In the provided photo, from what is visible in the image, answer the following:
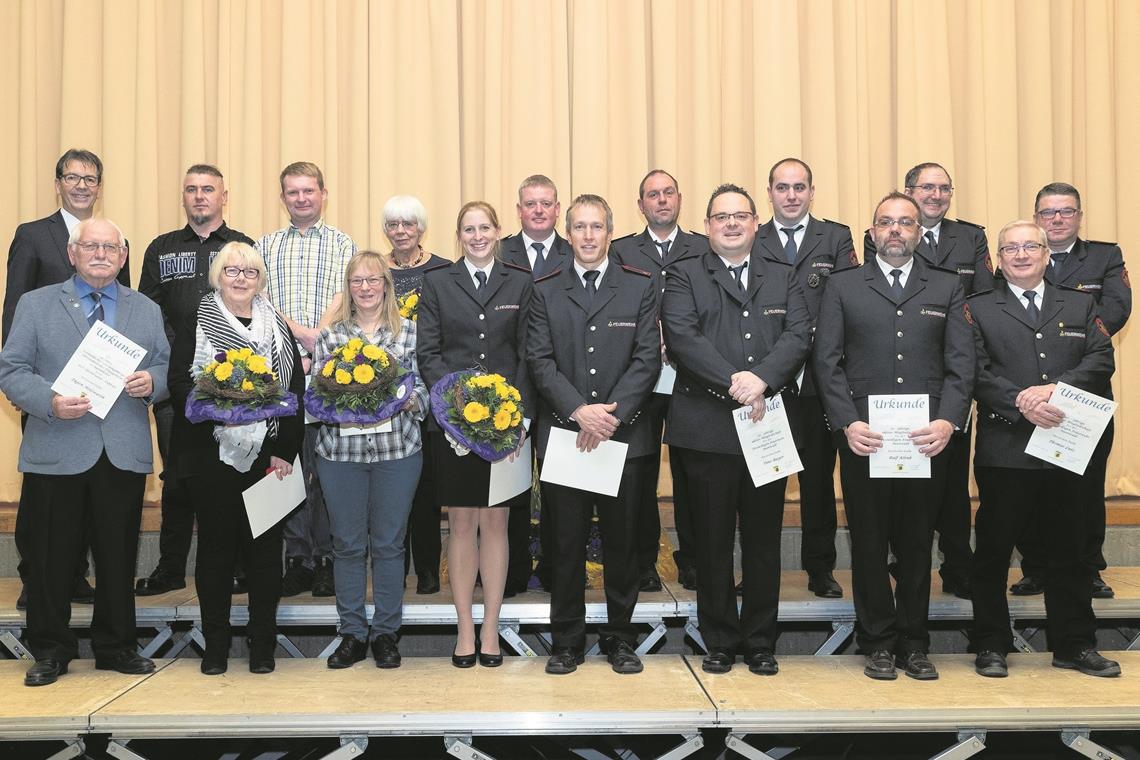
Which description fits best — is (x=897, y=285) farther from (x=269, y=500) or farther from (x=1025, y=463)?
(x=269, y=500)

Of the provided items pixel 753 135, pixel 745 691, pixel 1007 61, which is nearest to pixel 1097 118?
pixel 1007 61

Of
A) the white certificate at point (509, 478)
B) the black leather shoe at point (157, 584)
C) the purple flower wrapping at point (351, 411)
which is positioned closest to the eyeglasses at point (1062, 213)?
the white certificate at point (509, 478)

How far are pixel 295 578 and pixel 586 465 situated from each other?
1.74 m

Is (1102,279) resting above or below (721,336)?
above

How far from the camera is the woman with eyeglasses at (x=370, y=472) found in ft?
13.3

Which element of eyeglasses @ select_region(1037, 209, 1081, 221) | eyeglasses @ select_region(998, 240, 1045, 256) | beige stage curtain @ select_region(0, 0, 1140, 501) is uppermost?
beige stage curtain @ select_region(0, 0, 1140, 501)

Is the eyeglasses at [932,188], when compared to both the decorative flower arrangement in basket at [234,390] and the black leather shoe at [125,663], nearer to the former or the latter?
the decorative flower arrangement in basket at [234,390]

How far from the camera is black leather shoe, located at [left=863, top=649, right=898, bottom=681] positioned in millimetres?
3977

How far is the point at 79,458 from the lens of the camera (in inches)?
154

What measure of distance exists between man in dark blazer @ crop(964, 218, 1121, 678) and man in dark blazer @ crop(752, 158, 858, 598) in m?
0.72

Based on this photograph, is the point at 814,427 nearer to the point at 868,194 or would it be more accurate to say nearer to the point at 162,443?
the point at 868,194


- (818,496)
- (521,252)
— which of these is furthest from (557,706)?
(521,252)

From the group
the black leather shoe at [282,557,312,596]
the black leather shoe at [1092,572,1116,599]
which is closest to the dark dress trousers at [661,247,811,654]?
the black leather shoe at [1092,572,1116,599]

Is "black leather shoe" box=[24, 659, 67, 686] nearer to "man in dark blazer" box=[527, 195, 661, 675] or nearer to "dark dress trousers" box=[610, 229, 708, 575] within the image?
"man in dark blazer" box=[527, 195, 661, 675]
